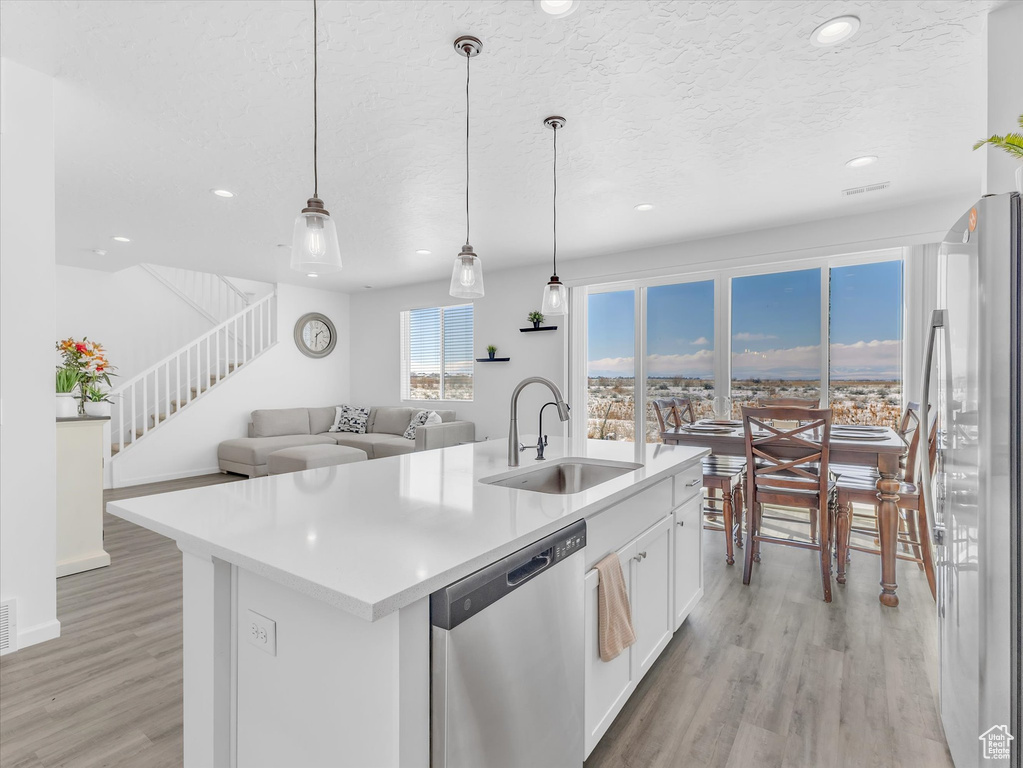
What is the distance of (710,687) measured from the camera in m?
2.00

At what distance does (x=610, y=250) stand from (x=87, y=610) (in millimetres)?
4890

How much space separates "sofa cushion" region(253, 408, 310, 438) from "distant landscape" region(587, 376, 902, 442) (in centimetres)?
396

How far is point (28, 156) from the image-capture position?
7.50 ft

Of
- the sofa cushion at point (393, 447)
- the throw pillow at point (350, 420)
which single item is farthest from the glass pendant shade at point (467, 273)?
the throw pillow at point (350, 420)

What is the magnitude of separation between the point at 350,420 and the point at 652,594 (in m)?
5.77

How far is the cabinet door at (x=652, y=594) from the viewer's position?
5.97ft

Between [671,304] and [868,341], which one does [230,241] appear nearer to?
[671,304]

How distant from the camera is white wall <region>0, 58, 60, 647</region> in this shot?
2.23 meters

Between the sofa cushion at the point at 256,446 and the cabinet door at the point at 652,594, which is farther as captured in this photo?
the sofa cushion at the point at 256,446

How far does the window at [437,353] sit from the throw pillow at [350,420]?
2.14ft

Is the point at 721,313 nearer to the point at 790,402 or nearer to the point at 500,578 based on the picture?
the point at 790,402

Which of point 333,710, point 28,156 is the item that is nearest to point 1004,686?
point 333,710

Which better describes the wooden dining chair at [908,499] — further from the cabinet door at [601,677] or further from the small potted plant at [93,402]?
the small potted plant at [93,402]

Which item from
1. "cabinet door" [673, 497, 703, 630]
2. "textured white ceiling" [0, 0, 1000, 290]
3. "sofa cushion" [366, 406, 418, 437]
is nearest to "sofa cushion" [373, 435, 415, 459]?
"sofa cushion" [366, 406, 418, 437]
